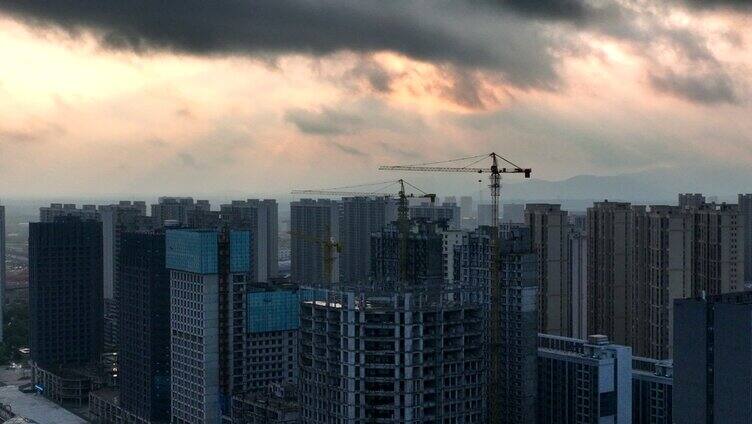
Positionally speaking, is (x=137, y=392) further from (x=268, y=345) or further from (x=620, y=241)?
(x=620, y=241)

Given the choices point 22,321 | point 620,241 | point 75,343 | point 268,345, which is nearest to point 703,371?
point 268,345

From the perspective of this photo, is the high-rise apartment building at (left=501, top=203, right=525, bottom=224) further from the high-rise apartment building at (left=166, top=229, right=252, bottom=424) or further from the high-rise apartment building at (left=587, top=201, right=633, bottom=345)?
the high-rise apartment building at (left=166, top=229, right=252, bottom=424)

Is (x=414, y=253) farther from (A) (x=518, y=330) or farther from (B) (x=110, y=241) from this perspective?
(B) (x=110, y=241)

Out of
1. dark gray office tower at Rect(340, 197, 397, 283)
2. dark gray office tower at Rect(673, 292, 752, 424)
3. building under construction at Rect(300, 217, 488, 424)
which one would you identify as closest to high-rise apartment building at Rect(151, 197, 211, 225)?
dark gray office tower at Rect(340, 197, 397, 283)

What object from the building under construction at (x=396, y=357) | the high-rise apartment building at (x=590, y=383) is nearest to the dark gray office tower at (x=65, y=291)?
the high-rise apartment building at (x=590, y=383)

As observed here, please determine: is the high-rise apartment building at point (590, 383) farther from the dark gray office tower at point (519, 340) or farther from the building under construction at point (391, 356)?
the building under construction at point (391, 356)

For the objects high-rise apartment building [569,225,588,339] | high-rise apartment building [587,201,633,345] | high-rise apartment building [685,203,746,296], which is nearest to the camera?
high-rise apartment building [685,203,746,296]
